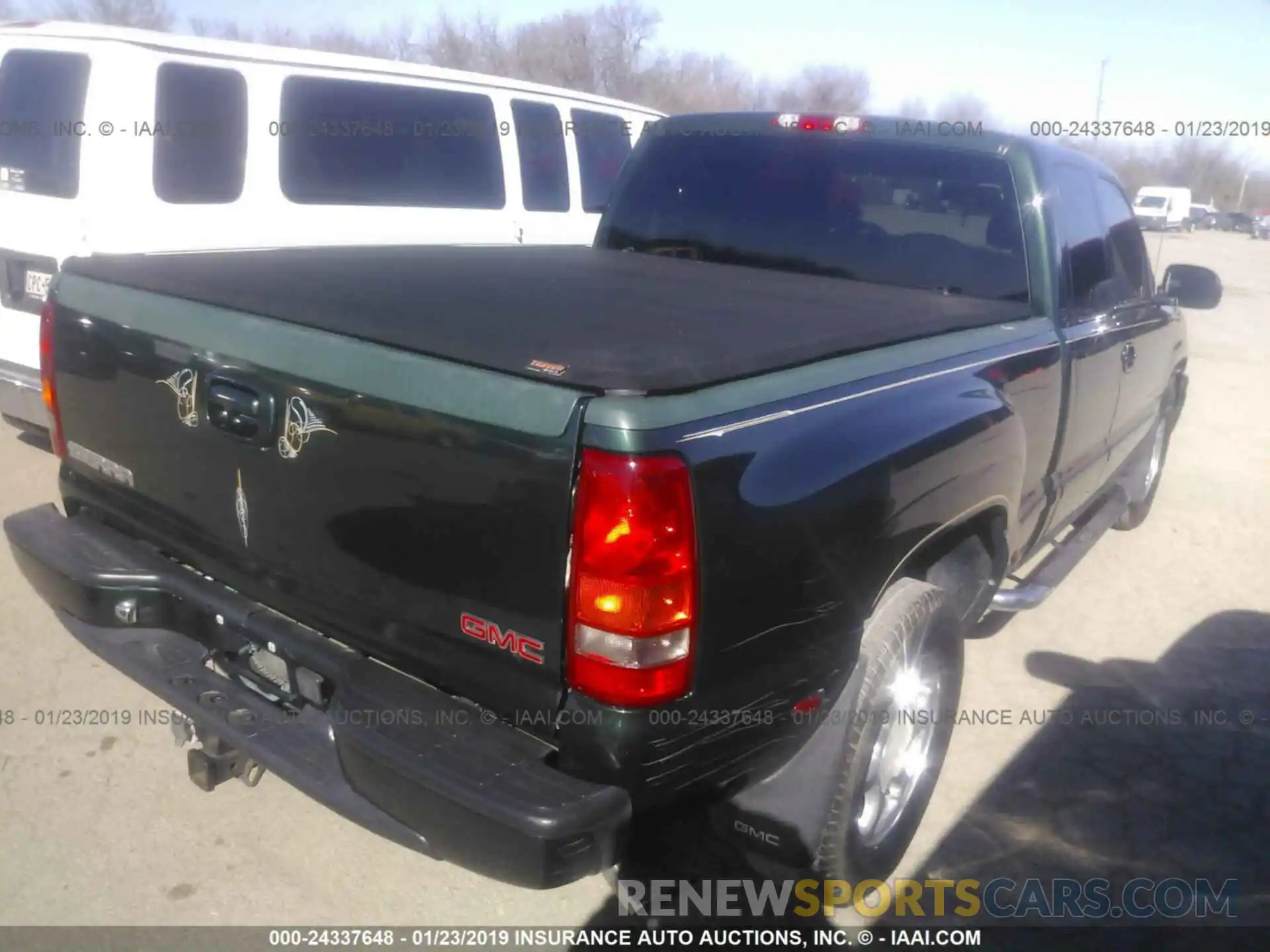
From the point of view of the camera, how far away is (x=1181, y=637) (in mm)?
4387

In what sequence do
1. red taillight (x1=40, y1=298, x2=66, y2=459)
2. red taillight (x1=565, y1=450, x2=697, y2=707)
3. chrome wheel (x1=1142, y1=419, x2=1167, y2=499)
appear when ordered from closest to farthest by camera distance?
red taillight (x1=565, y1=450, x2=697, y2=707)
red taillight (x1=40, y1=298, x2=66, y2=459)
chrome wheel (x1=1142, y1=419, x2=1167, y2=499)

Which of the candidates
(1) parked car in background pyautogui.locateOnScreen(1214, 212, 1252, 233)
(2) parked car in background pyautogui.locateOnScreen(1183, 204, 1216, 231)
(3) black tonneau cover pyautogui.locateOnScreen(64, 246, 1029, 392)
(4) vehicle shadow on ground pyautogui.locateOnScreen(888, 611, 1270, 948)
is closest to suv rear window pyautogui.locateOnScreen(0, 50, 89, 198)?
(3) black tonneau cover pyautogui.locateOnScreen(64, 246, 1029, 392)

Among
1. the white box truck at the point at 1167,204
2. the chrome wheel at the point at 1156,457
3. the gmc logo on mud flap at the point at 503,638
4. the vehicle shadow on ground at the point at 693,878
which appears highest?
the gmc logo on mud flap at the point at 503,638

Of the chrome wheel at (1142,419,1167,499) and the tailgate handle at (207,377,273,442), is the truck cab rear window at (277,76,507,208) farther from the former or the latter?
the chrome wheel at (1142,419,1167,499)

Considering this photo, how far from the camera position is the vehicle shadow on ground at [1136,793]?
2.85 meters

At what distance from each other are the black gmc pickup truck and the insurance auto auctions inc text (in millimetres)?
112

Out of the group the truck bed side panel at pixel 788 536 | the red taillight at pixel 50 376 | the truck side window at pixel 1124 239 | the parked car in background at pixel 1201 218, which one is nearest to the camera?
the truck bed side panel at pixel 788 536

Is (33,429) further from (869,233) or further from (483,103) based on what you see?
(869,233)

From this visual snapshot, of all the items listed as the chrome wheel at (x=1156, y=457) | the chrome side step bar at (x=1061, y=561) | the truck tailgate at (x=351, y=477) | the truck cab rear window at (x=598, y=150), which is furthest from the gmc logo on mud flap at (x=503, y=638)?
the truck cab rear window at (x=598, y=150)

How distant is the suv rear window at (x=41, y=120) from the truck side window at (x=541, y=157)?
305 cm

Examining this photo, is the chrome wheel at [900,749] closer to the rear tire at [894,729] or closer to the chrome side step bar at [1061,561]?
the rear tire at [894,729]

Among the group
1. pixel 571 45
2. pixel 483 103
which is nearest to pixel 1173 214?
pixel 571 45

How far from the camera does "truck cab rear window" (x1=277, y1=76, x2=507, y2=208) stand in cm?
574

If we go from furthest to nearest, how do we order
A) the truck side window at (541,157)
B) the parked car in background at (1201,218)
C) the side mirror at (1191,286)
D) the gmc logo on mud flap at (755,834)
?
1. the parked car in background at (1201,218)
2. the truck side window at (541,157)
3. the side mirror at (1191,286)
4. the gmc logo on mud flap at (755,834)
